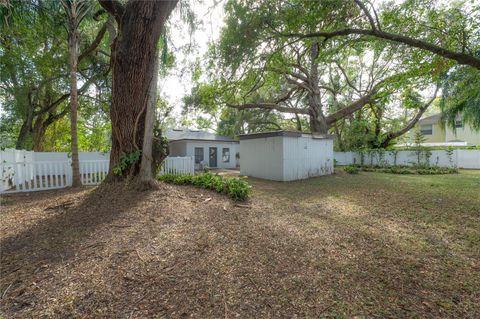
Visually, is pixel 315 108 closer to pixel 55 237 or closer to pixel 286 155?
pixel 286 155

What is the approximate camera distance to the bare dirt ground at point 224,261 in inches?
70.1

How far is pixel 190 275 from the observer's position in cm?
216

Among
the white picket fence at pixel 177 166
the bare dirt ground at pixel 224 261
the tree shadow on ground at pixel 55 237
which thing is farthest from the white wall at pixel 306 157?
the tree shadow on ground at pixel 55 237

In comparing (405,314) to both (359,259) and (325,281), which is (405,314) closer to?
(325,281)

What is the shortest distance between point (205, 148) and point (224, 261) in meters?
14.2

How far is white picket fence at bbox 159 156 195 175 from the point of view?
8.34 meters

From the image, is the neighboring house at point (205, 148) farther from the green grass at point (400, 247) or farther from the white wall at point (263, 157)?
the green grass at point (400, 247)

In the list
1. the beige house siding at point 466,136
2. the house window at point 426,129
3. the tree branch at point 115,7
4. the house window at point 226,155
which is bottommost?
the house window at point 226,155

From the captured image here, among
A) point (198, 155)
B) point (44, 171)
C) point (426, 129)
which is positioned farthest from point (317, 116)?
point (426, 129)

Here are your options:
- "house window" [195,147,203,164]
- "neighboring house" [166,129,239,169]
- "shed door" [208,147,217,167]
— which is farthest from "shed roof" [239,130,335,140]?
"shed door" [208,147,217,167]

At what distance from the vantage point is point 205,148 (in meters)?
16.3

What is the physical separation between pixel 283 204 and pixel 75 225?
3977 mm

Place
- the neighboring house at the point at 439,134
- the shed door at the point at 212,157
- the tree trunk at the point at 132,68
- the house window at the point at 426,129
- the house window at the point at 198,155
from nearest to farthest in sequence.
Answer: the tree trunk at the point at 132,68 → the house window at the point at 198,155 → the shed door at the point at 212,157 → the neighboring house at the point at 439,134 → the house window at the point at 426,129

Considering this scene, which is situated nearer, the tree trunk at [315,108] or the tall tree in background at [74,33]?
the tall tree in background at [74,33]
